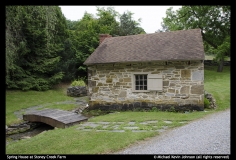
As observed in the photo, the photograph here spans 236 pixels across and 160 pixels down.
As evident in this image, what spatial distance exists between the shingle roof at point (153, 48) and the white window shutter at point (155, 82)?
87 centimetres

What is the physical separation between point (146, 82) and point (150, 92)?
599 mm

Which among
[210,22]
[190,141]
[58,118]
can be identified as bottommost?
[58,118]

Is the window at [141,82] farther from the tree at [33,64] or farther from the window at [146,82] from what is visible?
the tree at [33,64]

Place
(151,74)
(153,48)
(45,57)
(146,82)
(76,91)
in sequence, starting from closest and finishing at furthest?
(151,74), (146,82), (153,48), (76,91), (45,57)

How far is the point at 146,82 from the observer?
10641 millimetres

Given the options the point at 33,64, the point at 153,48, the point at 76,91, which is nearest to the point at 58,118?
the point at 153,48

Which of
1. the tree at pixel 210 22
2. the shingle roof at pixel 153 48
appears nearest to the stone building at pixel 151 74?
the shingle roof at pixel 153 48

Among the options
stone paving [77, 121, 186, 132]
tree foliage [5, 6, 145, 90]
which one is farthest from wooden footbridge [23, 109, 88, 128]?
tree foliage [5, 6, 145, 90]

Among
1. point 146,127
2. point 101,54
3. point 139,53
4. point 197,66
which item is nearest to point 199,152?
point 146,127

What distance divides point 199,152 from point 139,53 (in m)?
7.16

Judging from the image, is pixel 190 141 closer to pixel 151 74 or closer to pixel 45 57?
pixel 151 74

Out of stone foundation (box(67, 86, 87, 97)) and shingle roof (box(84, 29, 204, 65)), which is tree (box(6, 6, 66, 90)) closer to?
stone foundation (box(67, 86, 87, 97))

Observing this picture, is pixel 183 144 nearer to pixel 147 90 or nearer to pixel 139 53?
pixel 147 90

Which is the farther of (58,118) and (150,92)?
(150,92)
